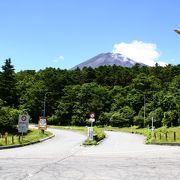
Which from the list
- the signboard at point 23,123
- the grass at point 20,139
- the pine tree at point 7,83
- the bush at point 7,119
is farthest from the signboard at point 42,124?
the pine tree at point 7,83

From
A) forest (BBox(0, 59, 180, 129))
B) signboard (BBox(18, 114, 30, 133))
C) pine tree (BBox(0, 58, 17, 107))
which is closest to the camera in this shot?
signboard (BBox(18, 114, 30, 133))

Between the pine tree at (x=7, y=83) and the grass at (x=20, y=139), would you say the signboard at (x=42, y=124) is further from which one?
the pine tree at (x=7, y=83)

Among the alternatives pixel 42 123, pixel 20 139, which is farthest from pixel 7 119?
pixel 20 139

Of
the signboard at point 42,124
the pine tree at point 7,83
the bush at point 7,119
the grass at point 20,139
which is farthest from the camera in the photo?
the pine tree at point 7,83

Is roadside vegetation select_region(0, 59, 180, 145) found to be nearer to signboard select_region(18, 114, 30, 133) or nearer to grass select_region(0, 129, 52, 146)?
grass select_region(0, 129, 52, 146)

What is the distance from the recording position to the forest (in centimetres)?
10588

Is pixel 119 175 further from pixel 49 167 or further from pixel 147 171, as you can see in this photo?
pixel 49 167

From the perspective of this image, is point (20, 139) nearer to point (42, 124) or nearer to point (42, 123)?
point (42, 124)

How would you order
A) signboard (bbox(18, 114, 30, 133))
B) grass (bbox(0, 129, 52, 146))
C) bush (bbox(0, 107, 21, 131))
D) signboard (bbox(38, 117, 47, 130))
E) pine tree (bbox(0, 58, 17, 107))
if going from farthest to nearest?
pine tree (bbox(0, 58, 17, 107)) → bush (bbox(0, 107, 21, 131)) → signboard (bbox(38, 117, 47, 130)) → signboard (bbox(18, 114, 30, 133)) → grass (bbox(0, 129, 52, 146))

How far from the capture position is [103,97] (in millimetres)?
128125

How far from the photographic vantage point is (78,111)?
121 metres

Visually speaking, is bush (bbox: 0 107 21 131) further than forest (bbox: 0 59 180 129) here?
No

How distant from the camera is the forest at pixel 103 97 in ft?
347

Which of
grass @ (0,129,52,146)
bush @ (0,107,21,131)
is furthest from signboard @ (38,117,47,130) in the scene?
bush @ (0,107,21,131)
